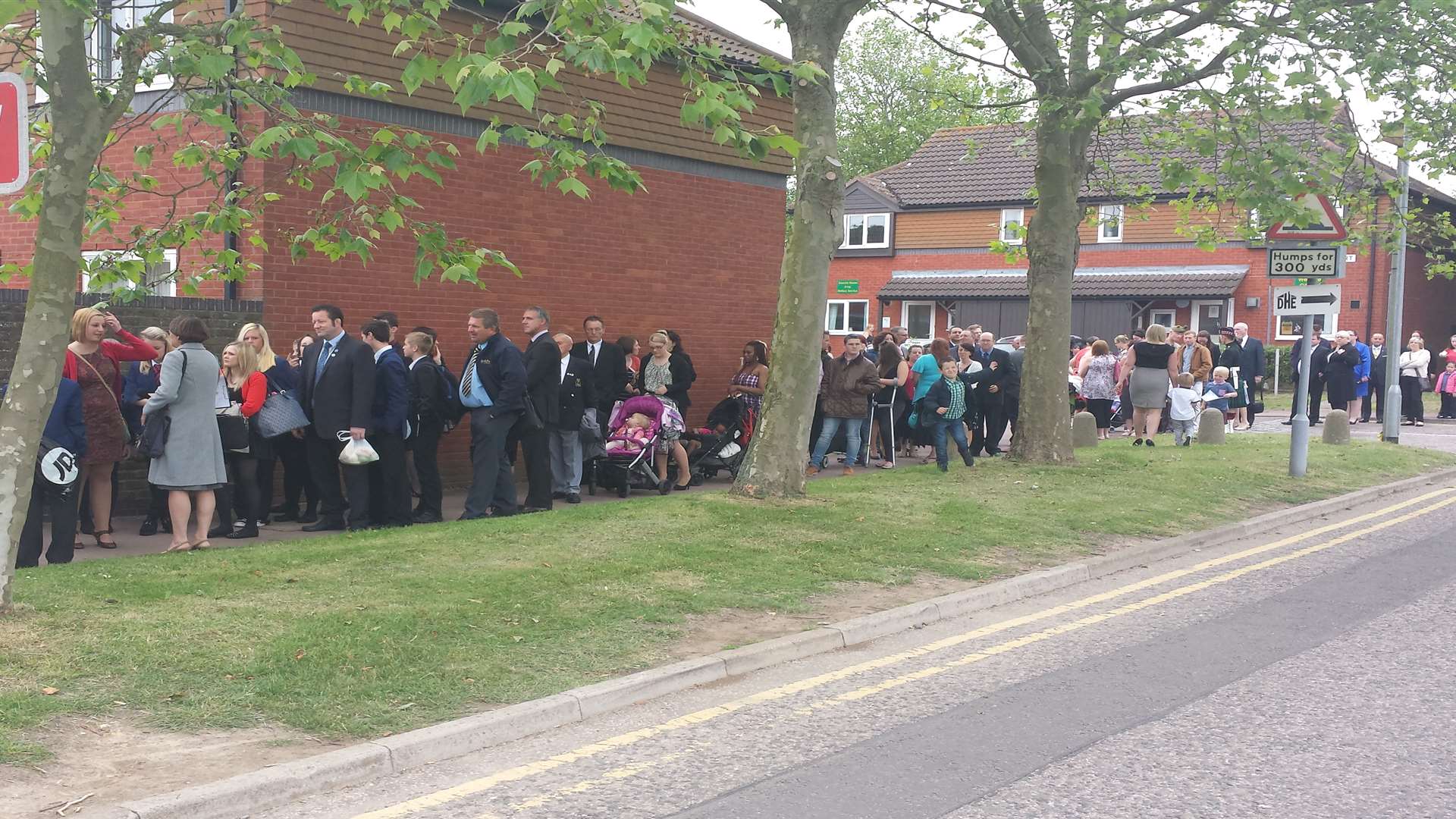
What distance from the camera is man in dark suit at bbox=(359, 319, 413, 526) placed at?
11922 millimetres

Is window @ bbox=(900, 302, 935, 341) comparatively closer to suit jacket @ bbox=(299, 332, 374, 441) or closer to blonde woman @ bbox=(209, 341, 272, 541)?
suit jacket @ bbox=(299, 332, 374, 441)

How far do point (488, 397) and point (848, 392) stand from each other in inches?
204

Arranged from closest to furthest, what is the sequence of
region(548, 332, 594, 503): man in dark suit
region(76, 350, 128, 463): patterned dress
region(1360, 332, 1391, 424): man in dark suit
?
region(76, 350, 128, 463): patterned dress, region(548, 332, 594, 503): man in dark suit, region(1360, 332, 1391, 424): man in dark suit

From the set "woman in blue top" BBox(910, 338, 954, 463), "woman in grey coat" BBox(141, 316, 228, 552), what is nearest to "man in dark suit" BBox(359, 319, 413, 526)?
"woman in grey coat" BBox(141, 316, 228, 552)

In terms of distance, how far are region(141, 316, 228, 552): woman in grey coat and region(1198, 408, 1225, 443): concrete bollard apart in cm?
1526

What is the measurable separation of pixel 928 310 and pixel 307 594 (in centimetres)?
4161

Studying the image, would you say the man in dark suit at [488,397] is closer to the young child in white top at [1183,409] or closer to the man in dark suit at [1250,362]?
the young child in white top at [1183,409]

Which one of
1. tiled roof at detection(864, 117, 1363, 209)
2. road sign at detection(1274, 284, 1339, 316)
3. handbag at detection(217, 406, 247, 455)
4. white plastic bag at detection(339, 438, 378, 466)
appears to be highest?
tiled roof at detection(864, 117, 1363, 209)

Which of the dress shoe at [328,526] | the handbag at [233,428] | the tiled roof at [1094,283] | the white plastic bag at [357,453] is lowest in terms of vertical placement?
the dress shoe at [328,526]

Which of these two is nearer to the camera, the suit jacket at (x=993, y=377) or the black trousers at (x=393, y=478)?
the black trousers at (x=393, y=478)

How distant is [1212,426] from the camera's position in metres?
20.9

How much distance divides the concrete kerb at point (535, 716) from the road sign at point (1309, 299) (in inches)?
265

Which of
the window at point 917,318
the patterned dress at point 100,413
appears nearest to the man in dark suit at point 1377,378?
the window at point 917,318

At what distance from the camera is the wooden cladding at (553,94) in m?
13.5
